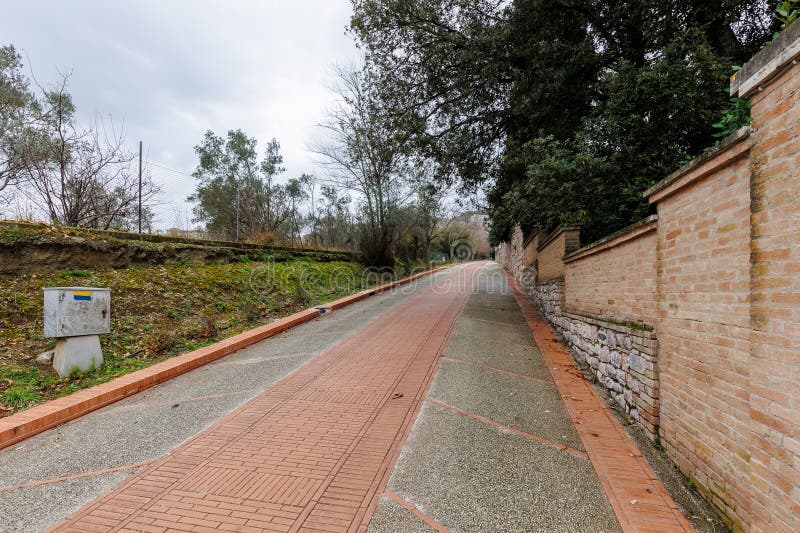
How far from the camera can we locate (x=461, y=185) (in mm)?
10219

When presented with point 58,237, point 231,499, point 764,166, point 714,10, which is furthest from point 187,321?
point 714,10

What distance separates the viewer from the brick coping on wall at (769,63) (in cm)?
175

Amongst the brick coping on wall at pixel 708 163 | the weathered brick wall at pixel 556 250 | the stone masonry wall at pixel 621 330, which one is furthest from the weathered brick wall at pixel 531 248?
the brick coping on wall at pixel 708 163

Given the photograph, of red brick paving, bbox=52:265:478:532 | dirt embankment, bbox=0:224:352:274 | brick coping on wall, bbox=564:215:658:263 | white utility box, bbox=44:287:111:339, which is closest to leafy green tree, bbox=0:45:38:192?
dirt embankment, bbox=0:224:352:274

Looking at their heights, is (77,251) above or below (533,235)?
below

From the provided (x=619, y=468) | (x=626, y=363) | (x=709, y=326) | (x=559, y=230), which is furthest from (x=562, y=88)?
(x=619, y=468)

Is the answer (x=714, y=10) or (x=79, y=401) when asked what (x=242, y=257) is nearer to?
(x=79, y=401)

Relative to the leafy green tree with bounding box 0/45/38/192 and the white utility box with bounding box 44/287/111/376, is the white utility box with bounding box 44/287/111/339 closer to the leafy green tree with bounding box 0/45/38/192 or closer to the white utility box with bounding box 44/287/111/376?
the white utility box with bounding box 44/287/111/376

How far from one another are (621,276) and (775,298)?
2453 millimetres

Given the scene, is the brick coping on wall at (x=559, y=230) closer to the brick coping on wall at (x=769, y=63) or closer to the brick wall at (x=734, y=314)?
the brick wall at (x=734, y=314)

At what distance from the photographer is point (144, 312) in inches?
249

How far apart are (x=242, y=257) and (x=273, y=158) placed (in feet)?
51.4

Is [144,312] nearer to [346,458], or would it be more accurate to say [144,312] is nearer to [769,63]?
[346,458]

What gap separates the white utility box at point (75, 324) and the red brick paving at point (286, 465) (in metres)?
2.46
